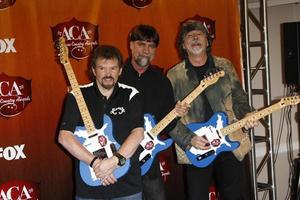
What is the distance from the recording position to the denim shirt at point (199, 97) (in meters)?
3.11

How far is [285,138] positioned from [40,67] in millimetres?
2789

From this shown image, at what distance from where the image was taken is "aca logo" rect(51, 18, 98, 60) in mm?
3336

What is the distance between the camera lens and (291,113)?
4684mm

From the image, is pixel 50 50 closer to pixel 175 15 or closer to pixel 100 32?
pixel 100 32

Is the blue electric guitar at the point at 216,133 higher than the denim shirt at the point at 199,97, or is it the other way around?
the denim shirt at the point at 199,97

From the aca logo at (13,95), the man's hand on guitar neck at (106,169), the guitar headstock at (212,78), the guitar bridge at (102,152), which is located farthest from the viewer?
the aca logo at (13,95)

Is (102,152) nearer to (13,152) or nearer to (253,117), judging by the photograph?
(13,152)

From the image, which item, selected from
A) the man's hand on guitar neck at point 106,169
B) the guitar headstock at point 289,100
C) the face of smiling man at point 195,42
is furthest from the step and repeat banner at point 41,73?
the guitar headstock at point 289,100

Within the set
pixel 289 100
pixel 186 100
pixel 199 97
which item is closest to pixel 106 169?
pixel 186 100

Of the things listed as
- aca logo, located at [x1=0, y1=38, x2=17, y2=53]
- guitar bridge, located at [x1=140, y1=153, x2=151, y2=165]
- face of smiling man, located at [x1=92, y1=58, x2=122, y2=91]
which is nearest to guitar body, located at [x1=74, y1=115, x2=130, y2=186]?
face of smiling man, located at [x1=92, y1=58, x2=122, y2=91]

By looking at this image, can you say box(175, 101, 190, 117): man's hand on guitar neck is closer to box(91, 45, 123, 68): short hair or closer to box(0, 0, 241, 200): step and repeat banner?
box(91, 45, 123, 68): short hair

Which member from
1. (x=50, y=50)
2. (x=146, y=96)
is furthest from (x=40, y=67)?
(x=146, y=96)

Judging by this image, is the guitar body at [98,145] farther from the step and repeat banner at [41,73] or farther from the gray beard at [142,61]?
the step and repeat banner at [41,73]

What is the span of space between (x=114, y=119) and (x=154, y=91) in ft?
1.95
